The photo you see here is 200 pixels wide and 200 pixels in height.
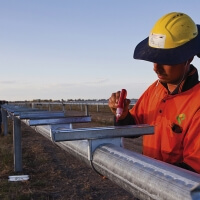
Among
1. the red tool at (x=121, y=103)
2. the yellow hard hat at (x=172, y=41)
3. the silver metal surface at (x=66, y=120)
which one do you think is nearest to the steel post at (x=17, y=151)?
the silver metal surface at (x=66, y=120)

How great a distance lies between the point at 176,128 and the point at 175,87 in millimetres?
301

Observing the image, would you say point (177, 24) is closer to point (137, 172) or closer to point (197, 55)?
point (197, 55)

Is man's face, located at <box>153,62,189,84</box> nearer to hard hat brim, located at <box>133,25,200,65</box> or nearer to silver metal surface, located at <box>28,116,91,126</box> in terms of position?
hard hat brim, located at <box>133,25,200,65</box>

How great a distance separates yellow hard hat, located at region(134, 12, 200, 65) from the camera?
8.02 feet

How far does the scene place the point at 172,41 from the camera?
248 cm

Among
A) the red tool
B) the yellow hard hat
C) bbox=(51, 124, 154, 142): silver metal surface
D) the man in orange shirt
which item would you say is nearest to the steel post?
the red tool

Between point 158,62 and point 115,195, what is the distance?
14.1ft

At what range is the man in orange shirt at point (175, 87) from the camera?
7.75ft

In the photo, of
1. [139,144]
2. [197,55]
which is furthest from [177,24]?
[139,144]

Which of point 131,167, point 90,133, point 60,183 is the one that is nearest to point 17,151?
point 60,183

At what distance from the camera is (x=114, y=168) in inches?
73.1

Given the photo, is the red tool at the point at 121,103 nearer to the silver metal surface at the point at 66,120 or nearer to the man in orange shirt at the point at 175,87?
the man in orange shirt at the point at 175,87

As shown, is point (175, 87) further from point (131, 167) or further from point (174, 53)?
point (131, 167)

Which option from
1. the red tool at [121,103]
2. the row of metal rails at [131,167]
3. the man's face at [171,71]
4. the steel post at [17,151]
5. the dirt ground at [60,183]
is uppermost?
the man's face at [171,71]
